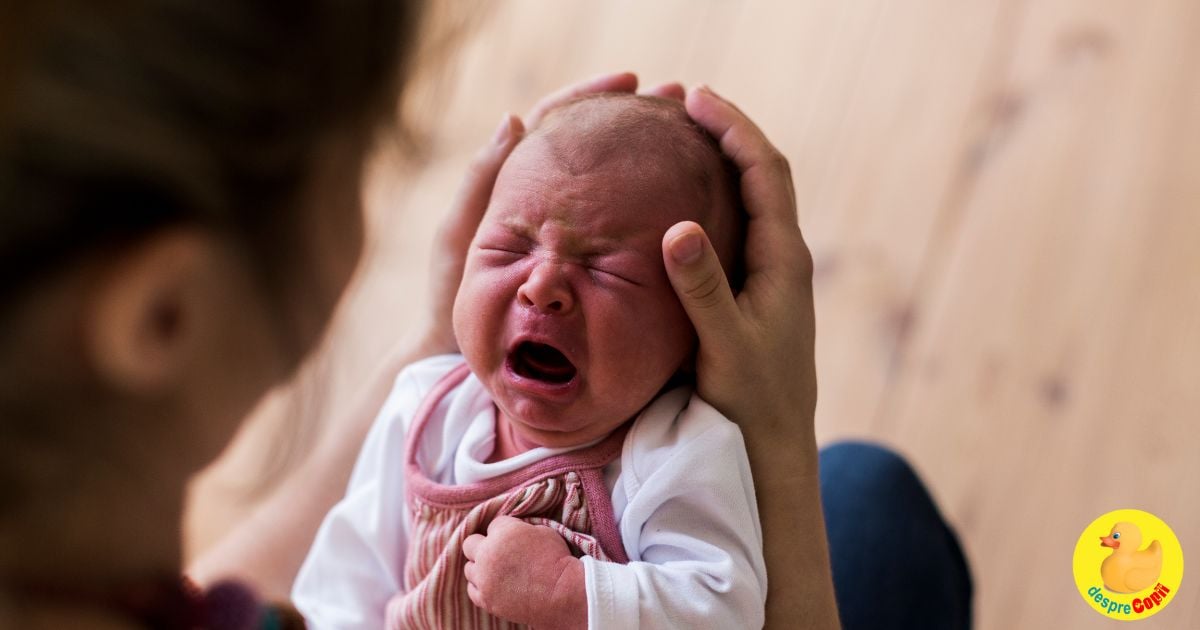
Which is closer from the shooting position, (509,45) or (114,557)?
(114,557)

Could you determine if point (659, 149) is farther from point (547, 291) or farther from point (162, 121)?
point (162, 121)

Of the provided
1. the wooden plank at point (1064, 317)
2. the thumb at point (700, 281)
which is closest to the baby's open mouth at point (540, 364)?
the thumb at point (700, 281)

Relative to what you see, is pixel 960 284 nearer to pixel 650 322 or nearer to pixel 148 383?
pixel 650 322

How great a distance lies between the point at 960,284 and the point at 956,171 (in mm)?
216

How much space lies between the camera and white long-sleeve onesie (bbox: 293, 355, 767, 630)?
2.46 ft

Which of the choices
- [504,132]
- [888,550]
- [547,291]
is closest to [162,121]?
[547,291]

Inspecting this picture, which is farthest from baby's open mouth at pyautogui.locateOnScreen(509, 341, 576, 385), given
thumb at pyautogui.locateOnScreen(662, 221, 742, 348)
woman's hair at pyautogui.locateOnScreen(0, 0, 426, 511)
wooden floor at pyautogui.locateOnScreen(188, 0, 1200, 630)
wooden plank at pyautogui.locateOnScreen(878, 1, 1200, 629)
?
wooden plank at pyautogui.locateOnScreen(878, 1, 1200, 629)

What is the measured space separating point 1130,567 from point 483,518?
68cm

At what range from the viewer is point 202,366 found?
0.53m

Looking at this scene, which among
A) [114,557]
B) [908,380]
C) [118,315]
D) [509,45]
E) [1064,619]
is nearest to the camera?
[118,315]

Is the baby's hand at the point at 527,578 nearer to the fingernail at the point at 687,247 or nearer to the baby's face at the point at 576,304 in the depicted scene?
the baby's face at the point at 576,304

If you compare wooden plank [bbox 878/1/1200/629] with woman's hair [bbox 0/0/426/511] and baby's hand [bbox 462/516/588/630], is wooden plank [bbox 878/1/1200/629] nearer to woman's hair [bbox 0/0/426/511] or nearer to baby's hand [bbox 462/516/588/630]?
baby's hand [bbox 462/516/588/630]

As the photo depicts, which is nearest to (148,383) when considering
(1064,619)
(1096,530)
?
(1096,530)

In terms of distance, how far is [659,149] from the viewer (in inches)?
33.1
